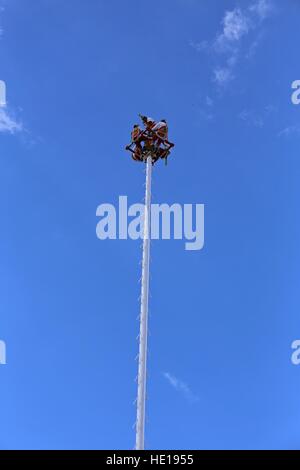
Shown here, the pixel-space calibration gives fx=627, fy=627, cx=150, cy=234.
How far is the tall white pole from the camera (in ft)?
150

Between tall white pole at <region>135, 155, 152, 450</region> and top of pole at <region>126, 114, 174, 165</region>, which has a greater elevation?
top of pole at <region>126, 114, 174, 165</region>

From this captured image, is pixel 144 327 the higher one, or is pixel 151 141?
pixel 151 141

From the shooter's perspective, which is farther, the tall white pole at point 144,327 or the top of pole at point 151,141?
the top of pole at point 151,141

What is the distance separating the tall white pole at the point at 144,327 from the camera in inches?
1805

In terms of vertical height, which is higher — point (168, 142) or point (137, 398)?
point (168, 142)

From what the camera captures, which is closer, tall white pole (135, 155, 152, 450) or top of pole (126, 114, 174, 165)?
tall white pole (135, 155, 152, 450)

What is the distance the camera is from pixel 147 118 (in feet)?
207

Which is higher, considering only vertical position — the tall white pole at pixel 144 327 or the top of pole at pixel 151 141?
the top of pole at pixel 151 141

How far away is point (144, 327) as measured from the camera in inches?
2000
